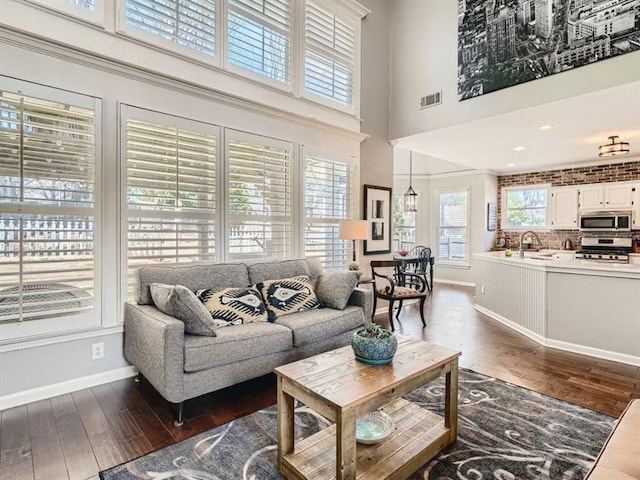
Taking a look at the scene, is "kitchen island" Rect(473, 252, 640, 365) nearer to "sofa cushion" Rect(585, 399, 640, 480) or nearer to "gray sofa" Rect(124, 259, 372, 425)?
"gray sofa" Rect(124, 259, 372, 425)

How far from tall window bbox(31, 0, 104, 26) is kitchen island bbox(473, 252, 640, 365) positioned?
16.3ft

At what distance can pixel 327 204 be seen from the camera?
4613 mm

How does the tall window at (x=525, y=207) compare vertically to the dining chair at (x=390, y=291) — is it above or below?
above

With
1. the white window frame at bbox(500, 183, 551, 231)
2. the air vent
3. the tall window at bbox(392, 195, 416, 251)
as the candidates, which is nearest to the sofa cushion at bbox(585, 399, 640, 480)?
the air vent

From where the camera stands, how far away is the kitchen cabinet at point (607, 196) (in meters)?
6.16

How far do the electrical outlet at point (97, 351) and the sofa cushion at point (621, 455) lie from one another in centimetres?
317

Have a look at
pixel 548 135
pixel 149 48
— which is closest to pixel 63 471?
pixel 149 48

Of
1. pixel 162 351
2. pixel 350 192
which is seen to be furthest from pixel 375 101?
pixel 162 351

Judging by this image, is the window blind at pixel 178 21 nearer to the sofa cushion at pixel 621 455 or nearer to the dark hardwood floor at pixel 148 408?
the dark hardwood floor at pixel 148 408

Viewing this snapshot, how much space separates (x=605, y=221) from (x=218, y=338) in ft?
23.4

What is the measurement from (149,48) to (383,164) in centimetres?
348

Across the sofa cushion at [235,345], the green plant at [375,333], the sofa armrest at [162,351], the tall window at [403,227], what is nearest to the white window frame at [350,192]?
the sofa cushion at [235,345]

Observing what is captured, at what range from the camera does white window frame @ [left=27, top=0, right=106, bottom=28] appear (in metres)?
2.58

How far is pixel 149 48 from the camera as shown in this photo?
10.1 ft
